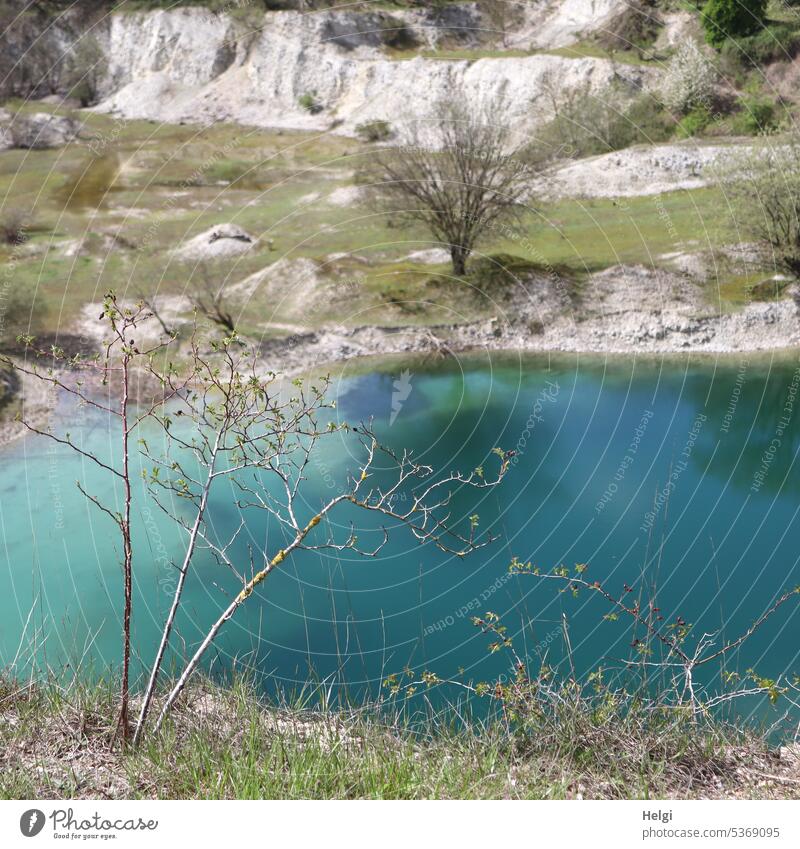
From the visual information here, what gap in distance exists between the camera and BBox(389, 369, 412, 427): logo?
73.1 feet

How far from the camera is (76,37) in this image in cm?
3997

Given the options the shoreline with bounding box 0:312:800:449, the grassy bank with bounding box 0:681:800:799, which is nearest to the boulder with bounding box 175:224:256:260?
the shoreline with bounding box 0:312:800:449

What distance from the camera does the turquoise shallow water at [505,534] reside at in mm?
14016

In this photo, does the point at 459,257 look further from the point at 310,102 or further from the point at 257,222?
the point at 310,102

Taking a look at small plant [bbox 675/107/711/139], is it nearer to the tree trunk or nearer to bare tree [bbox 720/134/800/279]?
bare tree [bbox 720/134/800/279]

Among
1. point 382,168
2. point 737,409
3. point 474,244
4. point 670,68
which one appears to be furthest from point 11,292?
point 670,68

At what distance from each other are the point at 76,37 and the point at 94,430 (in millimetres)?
25702

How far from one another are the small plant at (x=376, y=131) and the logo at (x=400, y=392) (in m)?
12.9

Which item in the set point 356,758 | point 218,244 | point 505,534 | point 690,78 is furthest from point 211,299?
point 356,758

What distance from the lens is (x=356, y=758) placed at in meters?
6.10

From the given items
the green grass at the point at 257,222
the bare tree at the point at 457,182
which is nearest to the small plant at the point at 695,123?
the green grass at the point at 257,222

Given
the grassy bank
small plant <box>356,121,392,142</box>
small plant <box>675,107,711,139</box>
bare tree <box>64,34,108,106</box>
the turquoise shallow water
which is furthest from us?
bare tree <box>64,34,108,106</box>
